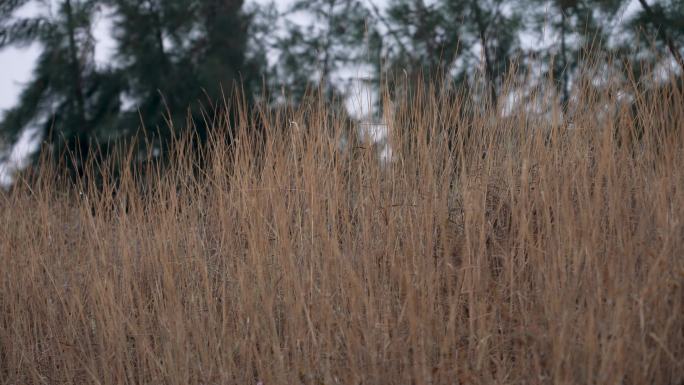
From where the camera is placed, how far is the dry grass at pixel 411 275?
2035 millimetres

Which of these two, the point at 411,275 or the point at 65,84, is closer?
the point at 411,275

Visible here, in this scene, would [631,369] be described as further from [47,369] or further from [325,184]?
[47,369]

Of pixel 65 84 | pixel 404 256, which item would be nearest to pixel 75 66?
pixel 65 84

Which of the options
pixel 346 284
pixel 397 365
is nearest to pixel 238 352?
pixel 346 284

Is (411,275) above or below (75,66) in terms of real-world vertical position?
below

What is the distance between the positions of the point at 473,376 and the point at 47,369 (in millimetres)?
2017

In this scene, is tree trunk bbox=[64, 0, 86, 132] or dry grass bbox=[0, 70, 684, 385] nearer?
dry grass bbox=[0, 70, 684, 385]

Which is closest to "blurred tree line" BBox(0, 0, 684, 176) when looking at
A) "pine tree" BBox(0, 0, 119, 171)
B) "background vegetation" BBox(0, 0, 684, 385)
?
"pine tree" BBox(0, 0, 119, 171)

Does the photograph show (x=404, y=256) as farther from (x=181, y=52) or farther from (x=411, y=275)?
(x=181, y=52)

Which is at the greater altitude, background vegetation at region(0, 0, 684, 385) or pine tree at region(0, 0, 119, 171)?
pine tree at region(0, 0, 119, 171)

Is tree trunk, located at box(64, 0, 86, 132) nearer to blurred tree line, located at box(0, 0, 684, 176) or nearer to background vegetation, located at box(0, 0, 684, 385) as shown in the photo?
blurred tree line, located at box(0, 0, 684, 176)

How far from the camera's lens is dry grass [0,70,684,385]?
2.04m

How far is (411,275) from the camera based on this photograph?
8.04 feet

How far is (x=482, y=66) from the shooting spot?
2.89 meters
